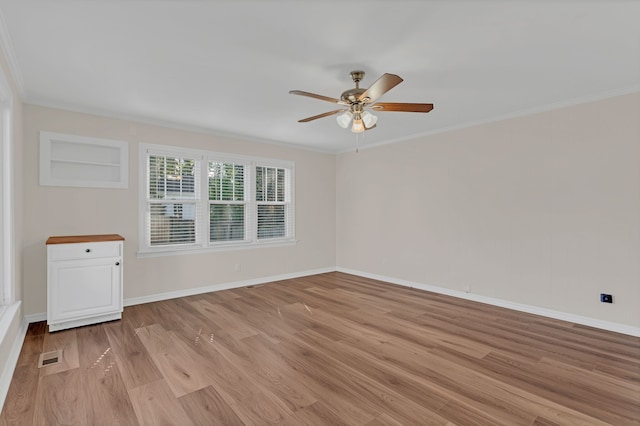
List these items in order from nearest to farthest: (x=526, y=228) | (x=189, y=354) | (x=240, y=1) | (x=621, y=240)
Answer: (x=240, y=1) → (x=189, y=354) → (x=621, y=240) → (x=526, y=228)

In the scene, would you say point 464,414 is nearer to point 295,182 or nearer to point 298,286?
point 298,286

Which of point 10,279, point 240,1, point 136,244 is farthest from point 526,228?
point 10,279

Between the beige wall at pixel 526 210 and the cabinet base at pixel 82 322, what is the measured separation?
4.07 m

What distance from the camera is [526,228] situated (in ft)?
13.0

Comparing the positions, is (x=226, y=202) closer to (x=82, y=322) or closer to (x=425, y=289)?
(x=82, y=322)

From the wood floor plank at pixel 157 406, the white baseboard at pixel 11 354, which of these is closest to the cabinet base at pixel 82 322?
the white baseboard at pixel 11 354

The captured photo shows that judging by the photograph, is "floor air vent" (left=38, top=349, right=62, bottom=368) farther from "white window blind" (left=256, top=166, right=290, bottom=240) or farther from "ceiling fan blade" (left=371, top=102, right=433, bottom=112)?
"ceiling fan blade" (left=371, top=102, right=433, bottom=112)

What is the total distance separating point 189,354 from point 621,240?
4.46 meters

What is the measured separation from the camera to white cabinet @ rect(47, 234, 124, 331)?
323cm

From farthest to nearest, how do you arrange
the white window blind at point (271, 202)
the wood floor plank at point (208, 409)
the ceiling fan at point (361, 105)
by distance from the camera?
the white window blind at point (271, 202)
the ceiling fan at point (361, 105)
the wood floor plank at point (208, 409)

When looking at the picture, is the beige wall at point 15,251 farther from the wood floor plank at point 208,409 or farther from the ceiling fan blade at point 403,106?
the ceiling fan blade at point 403,106

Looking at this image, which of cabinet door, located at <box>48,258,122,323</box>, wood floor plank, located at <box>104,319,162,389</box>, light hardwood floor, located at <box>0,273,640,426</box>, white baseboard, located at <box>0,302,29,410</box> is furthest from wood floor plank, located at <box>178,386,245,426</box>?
cabinet door, located at <box>48,258,122,323</box>

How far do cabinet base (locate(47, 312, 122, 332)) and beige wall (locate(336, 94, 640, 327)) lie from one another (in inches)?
160

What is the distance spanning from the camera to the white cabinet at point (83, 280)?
127 inches
